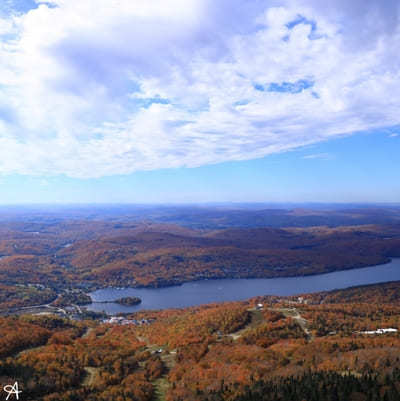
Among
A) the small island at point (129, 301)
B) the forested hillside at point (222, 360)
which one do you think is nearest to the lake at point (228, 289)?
the small island at point (129, 301)

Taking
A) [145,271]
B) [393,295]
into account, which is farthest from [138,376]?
[145,271]

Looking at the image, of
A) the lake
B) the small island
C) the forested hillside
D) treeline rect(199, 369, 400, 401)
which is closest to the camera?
treeline rect(199, 369, 400, 401)

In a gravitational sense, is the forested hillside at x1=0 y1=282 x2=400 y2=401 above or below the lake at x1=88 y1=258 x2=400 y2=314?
above

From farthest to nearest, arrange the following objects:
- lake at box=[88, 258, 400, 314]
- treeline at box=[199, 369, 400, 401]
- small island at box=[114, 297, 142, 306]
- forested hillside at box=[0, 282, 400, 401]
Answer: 1. lake at box=[88, 258, 400, 314]
2. small island at box=[114, 297, 142, 306]
3. forested hillside at box=[0, 282, 400, 401]
4. treeline at box=[199, 369, 400, 401]

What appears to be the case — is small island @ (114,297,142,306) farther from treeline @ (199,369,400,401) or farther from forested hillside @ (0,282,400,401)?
treeline @ (199,369,400,401)

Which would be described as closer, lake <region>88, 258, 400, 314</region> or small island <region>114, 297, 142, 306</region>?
small island <region>114, 297, 142, 306</region>

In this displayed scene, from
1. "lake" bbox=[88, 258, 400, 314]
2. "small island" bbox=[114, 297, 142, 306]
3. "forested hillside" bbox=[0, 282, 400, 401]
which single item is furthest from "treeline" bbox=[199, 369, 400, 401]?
"small island" bbox=[114, 297, 142, 306]

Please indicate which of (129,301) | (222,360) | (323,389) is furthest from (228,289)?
(323,389)

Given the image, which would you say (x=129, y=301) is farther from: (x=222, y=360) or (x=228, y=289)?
(x=222, y=360)
